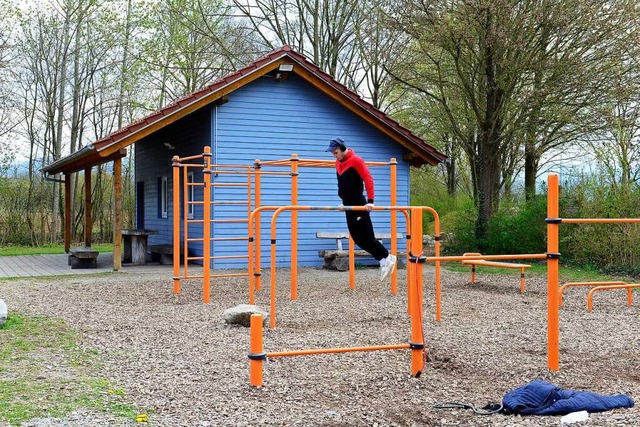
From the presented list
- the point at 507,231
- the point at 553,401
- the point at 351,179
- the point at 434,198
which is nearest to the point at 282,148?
the point at 507,231

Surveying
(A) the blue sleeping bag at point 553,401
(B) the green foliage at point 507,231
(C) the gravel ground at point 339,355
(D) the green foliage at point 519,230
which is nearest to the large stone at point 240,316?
(C) the gravel ground at point 339,355

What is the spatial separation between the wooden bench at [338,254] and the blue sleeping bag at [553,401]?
9.62 m

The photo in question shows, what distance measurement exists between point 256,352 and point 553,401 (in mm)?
2119

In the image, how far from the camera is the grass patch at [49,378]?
4.44 m

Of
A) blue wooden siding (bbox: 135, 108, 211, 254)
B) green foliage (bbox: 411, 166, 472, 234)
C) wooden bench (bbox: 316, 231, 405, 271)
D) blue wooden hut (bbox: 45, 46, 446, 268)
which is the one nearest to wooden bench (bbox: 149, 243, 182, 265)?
blue wooden hut (bbox: 45, 46, 446, 268)

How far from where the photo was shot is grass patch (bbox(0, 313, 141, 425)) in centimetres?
444

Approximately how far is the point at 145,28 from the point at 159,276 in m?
14.4

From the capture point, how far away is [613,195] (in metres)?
14.9

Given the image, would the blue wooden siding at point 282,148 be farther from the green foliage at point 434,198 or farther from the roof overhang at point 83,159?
the green foliage at point 434,198

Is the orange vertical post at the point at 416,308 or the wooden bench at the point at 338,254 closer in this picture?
the orange vertical post at the point at 416,308

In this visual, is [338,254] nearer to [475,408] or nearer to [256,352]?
[256,352]

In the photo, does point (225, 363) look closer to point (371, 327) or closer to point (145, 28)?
point (371, 327)

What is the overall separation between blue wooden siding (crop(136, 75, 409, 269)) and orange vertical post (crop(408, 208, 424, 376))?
9.00 metres

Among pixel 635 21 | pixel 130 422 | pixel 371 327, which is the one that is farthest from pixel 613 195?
pixel 130 422
